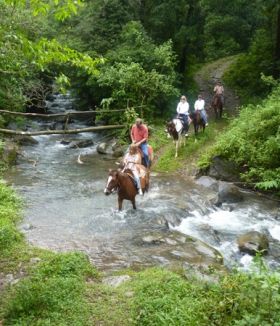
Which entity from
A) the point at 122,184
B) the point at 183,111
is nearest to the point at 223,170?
the point at 183,111

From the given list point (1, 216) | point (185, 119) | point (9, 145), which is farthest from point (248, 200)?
point (9, 145)

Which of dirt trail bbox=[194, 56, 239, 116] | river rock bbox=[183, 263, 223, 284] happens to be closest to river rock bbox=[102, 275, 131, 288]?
river rock bbox=[183, 263, 223, 284]

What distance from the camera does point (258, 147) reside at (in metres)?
15.9

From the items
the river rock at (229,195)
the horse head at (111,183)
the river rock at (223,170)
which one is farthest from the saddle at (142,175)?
the river rock at (223,170)

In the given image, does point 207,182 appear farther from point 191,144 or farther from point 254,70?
point 254,70

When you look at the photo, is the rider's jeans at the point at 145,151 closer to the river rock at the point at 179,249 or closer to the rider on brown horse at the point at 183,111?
the river rock at the point at 179,249

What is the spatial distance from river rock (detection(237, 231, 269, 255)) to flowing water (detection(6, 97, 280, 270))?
0.19 m

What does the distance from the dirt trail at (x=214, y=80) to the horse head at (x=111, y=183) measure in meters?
14.8

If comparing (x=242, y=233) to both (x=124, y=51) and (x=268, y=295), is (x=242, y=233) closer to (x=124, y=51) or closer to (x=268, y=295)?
(x=268, y=295)

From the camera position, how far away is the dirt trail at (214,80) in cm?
2702

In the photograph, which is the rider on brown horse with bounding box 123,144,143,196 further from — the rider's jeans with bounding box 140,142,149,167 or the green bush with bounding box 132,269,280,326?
the green bush with bounding box 132,269,280,326

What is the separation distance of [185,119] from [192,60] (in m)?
18.1

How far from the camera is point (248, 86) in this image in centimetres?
2886

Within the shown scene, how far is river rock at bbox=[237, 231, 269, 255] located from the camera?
1029 cm
